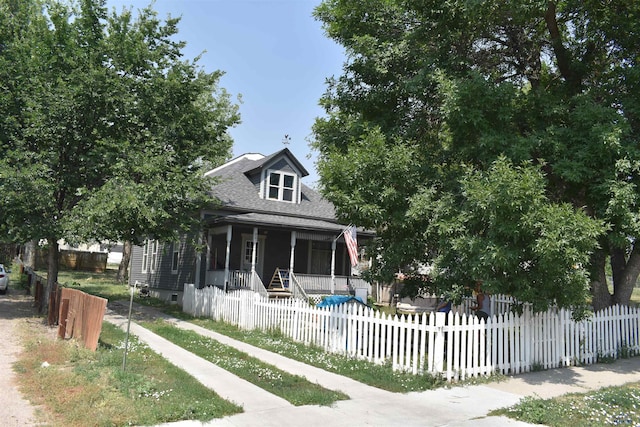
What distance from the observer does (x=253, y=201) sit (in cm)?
2261

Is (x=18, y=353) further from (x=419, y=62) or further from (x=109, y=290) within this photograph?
(x=109, y=290)

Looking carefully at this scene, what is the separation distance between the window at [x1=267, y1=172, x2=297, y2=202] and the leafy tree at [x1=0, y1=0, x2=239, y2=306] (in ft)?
19.4

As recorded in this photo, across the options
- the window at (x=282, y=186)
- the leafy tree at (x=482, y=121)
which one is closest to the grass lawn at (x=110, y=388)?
the leafy tree at (x=482, y=121)

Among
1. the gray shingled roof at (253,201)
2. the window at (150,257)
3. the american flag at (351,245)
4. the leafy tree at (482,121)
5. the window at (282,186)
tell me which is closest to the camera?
Answer: the leafy tree at (482,121)

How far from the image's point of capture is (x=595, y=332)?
1125 cm

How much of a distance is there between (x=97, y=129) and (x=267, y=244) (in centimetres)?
965

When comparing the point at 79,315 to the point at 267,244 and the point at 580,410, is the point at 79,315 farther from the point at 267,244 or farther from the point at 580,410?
the point at 267,244

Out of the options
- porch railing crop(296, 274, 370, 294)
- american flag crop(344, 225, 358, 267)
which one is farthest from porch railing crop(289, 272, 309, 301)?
american flag crop(344, 225, 358, 267)

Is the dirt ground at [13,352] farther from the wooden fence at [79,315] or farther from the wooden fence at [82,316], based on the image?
the wooden fence at [82,316]

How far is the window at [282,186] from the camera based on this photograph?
77.3ft

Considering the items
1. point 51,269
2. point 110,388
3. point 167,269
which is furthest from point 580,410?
point 167,269

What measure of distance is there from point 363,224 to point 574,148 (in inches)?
185

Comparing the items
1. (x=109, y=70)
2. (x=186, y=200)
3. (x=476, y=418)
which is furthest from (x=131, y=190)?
(x=476, y=418)

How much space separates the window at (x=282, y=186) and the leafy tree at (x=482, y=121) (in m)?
9.29
